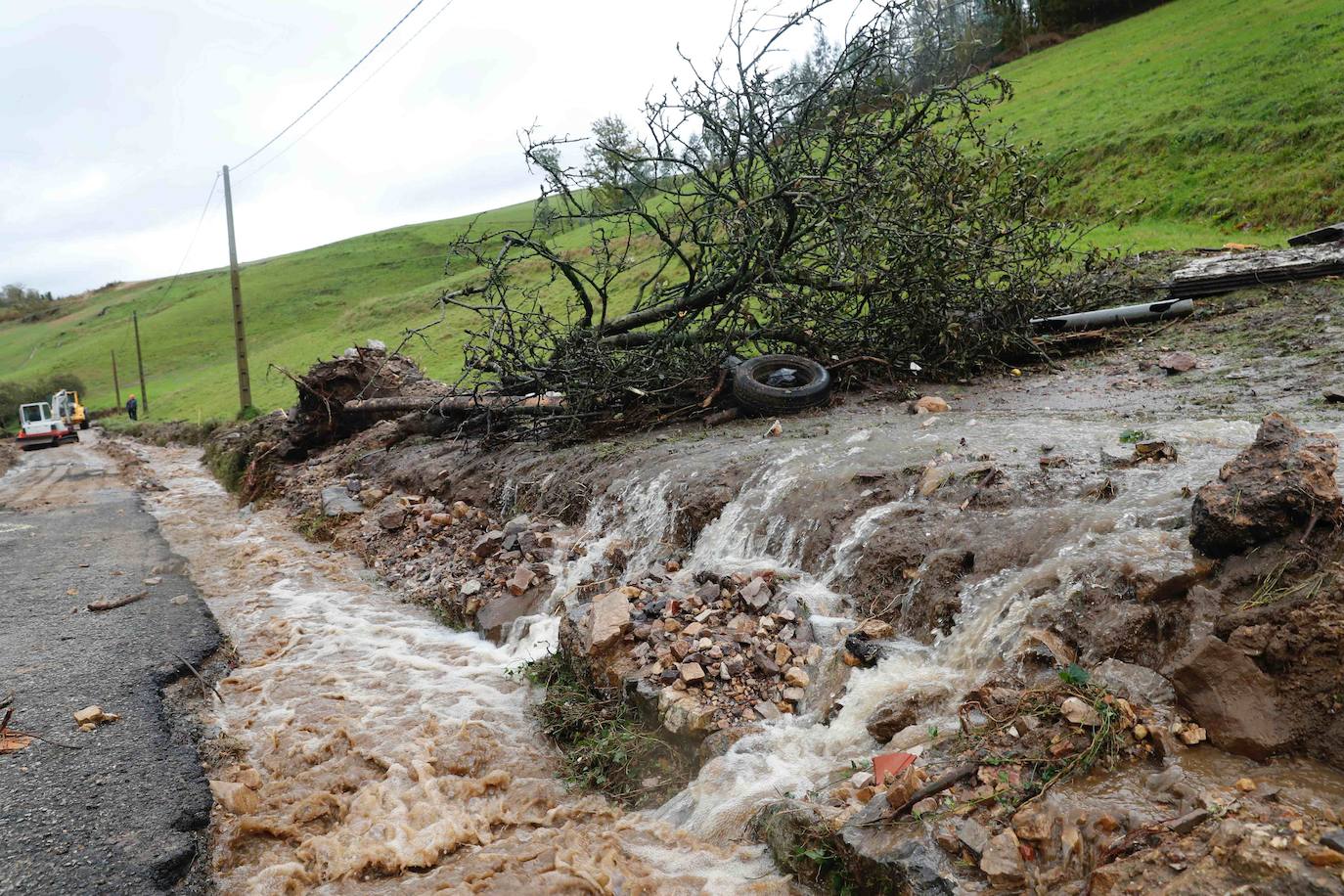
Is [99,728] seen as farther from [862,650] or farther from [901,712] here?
[901,712]

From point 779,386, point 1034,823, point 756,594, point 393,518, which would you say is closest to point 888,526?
point 756,594

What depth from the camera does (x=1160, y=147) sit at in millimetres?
18750

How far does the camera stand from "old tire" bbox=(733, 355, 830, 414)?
9.27 m

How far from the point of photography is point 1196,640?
3383mm

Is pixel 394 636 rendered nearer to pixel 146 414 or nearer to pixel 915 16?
pixel 915 16

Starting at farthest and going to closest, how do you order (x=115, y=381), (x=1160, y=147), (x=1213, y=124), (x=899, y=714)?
(x=115, y=381) < (x=1160, y=147) < (x=1213, y=124) < (x=899, y=714)

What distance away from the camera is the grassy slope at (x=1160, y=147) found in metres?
15.1

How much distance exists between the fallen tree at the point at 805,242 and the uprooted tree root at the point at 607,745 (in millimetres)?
5139

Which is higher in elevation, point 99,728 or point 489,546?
point 489,546

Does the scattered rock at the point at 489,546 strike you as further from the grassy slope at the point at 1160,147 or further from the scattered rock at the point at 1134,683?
the grassy slope at the point at 1160,147

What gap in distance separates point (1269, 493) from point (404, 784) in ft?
15.4

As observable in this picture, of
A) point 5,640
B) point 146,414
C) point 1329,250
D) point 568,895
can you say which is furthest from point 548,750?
point 146,414

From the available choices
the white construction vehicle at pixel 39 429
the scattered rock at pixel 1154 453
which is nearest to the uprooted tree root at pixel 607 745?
the scattered rock at pixel 1154 453

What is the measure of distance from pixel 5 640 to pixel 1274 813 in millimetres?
8441
